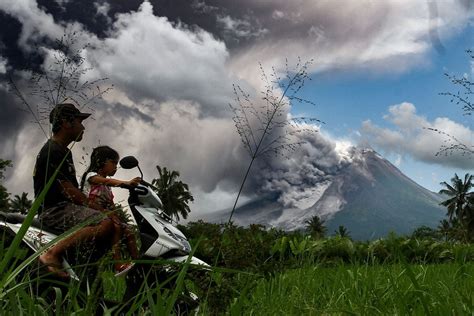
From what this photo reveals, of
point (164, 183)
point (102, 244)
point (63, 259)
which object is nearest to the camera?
point (63, 259)

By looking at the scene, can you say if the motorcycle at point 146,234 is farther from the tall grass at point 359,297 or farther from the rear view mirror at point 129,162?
the tall grass at point 359,297

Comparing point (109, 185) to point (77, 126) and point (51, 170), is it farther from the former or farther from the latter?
point (77, 126)

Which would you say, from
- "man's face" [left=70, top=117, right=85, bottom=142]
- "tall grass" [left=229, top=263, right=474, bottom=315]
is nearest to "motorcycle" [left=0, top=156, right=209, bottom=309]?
"man's face" [left=70, top=117, right=85, bottom=142]

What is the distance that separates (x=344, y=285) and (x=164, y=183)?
8425 centimetres

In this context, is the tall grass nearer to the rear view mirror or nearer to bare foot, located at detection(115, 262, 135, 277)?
bare foot, located at detection(115, 262, 135, 277)

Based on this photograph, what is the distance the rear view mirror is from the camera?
388 cm

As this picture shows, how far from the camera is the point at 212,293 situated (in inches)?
120

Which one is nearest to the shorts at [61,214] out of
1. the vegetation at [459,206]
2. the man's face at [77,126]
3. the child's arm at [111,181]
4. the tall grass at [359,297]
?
the child's arm at [111,181]

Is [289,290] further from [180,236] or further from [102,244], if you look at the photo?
[102,244]

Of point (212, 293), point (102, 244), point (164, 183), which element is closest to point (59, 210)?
point (102, 244)

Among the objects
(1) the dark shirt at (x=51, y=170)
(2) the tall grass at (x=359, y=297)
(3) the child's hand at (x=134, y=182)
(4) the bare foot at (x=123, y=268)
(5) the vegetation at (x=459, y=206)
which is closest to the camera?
(2) the tall grass at (x=359, y=297)

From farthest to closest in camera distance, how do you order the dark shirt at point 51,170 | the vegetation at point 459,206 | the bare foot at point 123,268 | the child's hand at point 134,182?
the vegetation at point 459,206 → the child's hand at point 134,182 → the bare foot at point 123,268 → the dark shirt at point 51,170

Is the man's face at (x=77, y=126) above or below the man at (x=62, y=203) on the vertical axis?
above

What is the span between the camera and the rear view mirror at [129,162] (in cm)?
388
